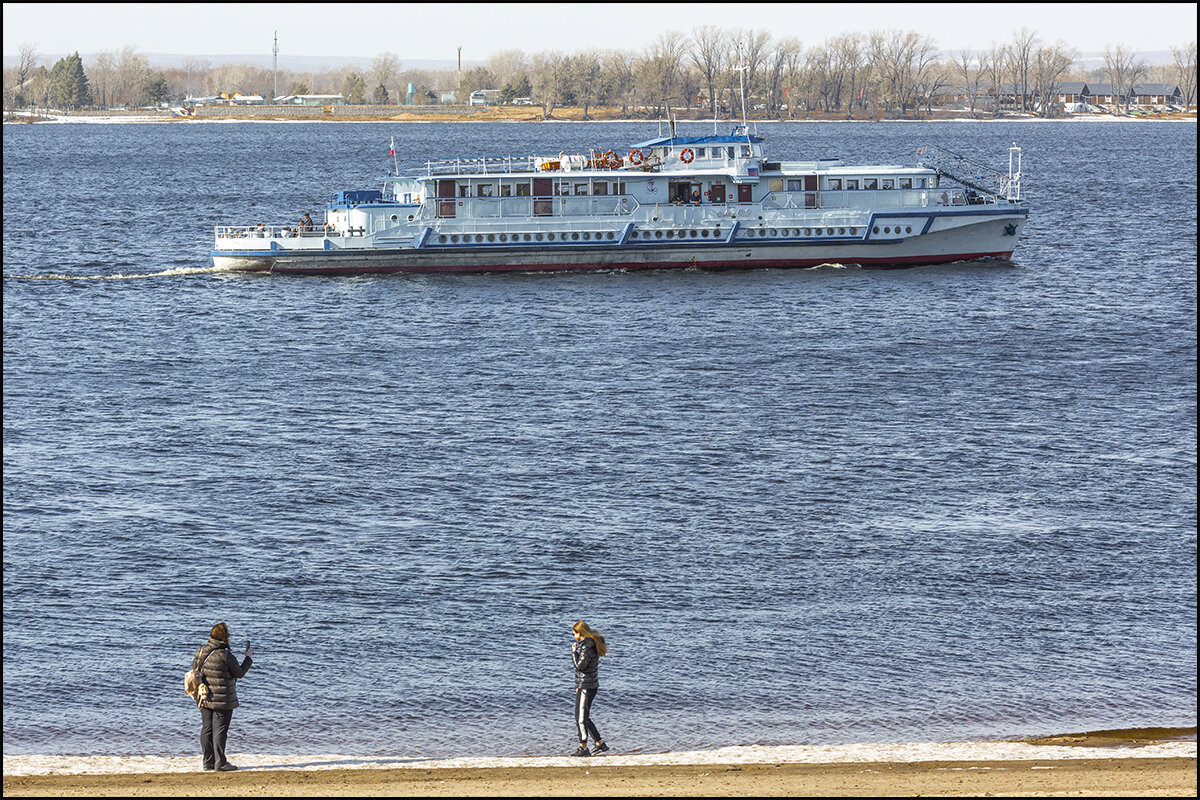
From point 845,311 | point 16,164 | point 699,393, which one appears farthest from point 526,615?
point 16,164

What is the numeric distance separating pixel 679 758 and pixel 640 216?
182ft

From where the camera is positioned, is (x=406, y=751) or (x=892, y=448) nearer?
(x=406, y=751)

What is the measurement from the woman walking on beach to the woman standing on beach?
14.4ft

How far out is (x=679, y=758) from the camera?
69.1 ft

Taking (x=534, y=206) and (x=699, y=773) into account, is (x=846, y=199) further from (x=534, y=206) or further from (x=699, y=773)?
(x=699, y=773)

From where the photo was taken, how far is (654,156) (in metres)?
75.1

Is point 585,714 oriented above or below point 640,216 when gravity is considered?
below

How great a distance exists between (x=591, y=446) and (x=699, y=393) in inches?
332

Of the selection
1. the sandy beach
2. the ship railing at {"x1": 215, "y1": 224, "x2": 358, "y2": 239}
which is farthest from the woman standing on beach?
the ship railing at {"x1": 215, "y1": 224, "x2": 358, "y2": 239}

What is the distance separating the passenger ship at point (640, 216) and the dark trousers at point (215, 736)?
179 feet

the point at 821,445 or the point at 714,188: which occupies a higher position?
the point at 714,188

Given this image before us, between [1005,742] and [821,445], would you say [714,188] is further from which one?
[1005,742]

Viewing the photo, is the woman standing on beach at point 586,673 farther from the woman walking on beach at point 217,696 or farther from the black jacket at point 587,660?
the woman walking on beach at point 217,696

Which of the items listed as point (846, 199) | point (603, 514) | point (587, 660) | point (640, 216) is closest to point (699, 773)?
point (587, 660)
